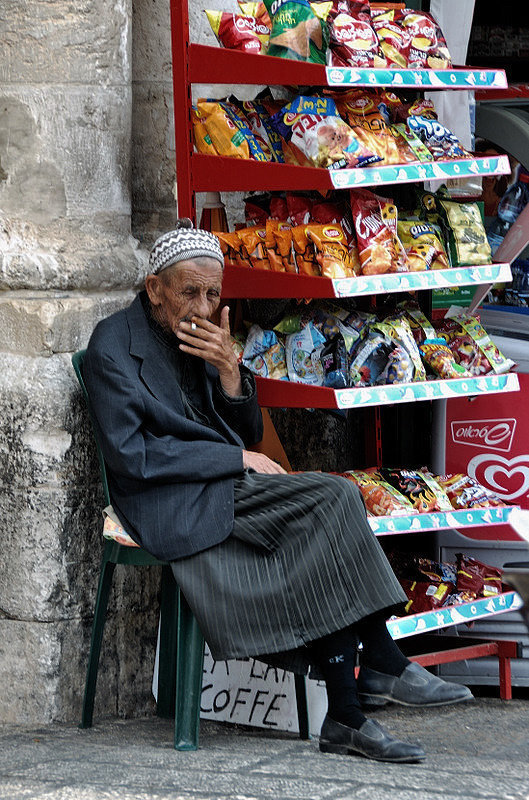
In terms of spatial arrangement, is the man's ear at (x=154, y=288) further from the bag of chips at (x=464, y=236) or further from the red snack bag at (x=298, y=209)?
the bag of chips at (x=464, y=236)

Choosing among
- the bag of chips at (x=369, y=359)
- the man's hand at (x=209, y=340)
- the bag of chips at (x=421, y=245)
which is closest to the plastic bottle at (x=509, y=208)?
the bag of chips at (x=421, y=245)

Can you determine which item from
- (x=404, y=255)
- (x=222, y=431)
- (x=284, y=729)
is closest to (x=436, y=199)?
(x=404, y=255)

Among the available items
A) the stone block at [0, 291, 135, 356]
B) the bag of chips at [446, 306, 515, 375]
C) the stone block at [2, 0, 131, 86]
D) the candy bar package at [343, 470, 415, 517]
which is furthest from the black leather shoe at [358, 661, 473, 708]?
the stone block at [2, 0, 131, 86]

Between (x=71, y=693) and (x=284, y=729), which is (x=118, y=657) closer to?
(x=71, y=693)

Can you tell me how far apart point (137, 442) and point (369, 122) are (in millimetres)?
1146

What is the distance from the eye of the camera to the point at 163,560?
121 inches

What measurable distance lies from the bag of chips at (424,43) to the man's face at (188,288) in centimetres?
85

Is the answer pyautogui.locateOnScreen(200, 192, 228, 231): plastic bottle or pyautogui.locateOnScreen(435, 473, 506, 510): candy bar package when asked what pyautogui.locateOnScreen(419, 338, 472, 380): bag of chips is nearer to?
pyautogui.locateOnScreen(435, 473, 506, 510): candy bar package

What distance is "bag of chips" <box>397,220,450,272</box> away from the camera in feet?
11.5

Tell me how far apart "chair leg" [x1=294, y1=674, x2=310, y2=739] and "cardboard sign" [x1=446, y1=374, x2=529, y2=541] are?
104 cm

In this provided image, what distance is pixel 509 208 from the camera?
181 inches

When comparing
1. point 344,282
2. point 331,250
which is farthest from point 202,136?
point 344,282

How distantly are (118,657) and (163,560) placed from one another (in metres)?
0.70

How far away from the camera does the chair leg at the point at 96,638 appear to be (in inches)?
131
